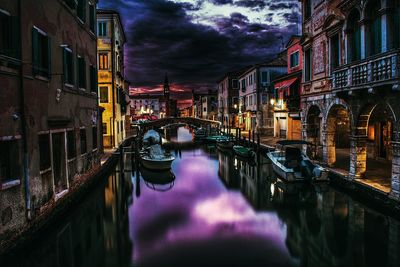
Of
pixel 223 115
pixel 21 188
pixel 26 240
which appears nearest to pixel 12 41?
pixel 21 188

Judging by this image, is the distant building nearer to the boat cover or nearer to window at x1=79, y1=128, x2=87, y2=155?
the boat cover

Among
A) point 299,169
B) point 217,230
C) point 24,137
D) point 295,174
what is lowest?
point 217,230

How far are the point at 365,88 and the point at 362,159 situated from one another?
3.43 metres

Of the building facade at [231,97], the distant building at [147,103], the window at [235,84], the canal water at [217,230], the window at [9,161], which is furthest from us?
the distant building at [147,103]

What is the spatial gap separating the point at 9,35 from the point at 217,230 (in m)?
8.97

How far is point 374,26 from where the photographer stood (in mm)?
12891

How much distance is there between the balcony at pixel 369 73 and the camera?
34.7 feet

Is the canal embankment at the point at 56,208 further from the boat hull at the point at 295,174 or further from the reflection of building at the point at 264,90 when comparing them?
the reflection of building at the point at 264,90

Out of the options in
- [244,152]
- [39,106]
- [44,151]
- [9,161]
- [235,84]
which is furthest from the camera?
[235,84]

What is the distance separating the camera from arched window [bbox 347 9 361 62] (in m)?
14.3

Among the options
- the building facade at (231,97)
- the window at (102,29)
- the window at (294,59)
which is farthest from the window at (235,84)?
the window at (102,29)

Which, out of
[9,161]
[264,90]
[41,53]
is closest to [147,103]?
[264,90]

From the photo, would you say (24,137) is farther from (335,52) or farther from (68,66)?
(335,52)

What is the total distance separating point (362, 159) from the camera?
13906 mm
